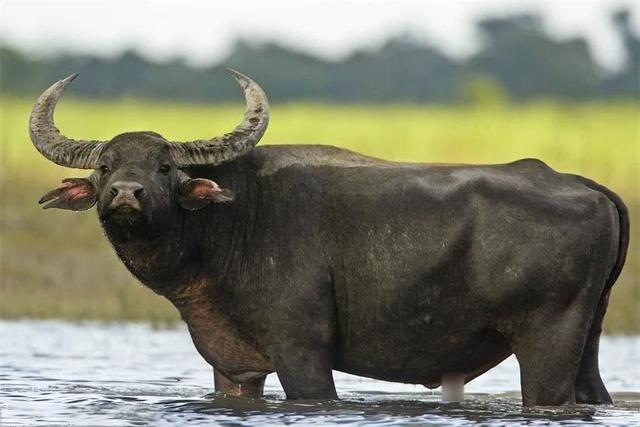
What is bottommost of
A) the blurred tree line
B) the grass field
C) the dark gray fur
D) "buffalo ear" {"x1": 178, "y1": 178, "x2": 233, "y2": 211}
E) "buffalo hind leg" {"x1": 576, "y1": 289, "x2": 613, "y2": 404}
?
"buffalo hind leg" {"x1": 576, "y1": 289, "x2": 613, "y2": 404}

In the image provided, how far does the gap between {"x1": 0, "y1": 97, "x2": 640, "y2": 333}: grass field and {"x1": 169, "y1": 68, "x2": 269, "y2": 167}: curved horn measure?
8.03m

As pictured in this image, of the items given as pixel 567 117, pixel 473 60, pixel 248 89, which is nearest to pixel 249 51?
pixel 473 60

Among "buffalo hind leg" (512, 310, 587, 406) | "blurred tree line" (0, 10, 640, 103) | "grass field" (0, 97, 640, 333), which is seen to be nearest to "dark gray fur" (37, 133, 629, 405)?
"buffalo hind leg" (512, 310, 587, 406)

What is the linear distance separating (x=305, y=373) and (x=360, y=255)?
0.93 m

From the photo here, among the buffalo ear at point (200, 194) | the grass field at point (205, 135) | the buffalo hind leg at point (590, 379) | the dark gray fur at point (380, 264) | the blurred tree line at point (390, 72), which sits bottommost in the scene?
the buffalo hind leg at point (590, 379)

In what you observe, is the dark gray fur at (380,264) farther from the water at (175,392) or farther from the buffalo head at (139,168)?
the water at (175,392)

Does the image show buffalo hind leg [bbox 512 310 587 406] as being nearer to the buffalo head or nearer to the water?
the water

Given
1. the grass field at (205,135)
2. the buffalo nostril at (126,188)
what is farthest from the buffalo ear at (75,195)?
the grass field at (205,135)

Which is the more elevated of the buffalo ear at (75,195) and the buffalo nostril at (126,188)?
the buffalo ear at (75,195)

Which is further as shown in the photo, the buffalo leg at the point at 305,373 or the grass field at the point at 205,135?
the grass field at the point at 205,135

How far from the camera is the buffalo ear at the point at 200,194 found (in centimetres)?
1130

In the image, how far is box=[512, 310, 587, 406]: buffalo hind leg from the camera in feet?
36.8

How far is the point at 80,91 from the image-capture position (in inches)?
2185

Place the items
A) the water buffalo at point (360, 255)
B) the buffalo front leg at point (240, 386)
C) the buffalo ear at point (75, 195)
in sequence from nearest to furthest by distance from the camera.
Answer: the water buffalo at point (360, 255) → the buffalo ear at point (75, 195) → the buffalo front leg at point (240, 386)
